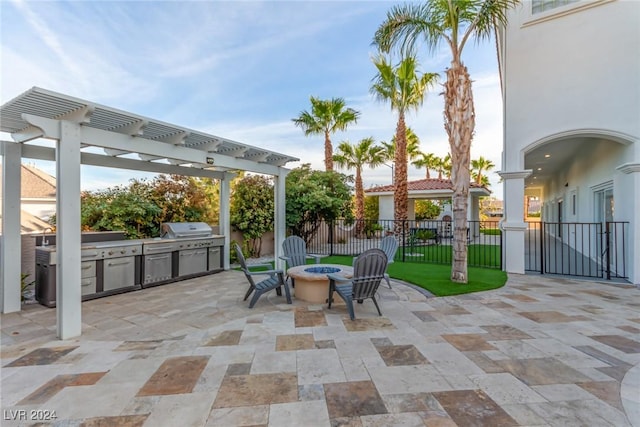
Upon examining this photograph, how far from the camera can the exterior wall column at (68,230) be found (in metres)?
3.93

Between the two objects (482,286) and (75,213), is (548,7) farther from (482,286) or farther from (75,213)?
(75,213)

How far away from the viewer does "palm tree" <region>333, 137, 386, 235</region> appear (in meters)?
18.3

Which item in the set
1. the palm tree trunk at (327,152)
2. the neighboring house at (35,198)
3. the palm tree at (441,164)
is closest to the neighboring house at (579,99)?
the palm tree trunk at (327,152)

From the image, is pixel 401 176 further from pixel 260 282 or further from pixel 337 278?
pixel 260 282

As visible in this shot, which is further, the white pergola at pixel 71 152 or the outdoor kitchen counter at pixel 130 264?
the outdoor kitchen counter at pixel 130 264

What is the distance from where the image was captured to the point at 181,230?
305 inches

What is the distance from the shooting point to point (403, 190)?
14680 millimetres

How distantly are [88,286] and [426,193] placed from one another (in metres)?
16.4

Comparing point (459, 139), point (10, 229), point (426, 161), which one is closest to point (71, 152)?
point (10, 229)

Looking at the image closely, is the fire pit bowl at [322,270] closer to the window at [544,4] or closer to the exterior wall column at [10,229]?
the exterior wall column at [10,229]

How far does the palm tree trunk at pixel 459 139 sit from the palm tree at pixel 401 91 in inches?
271

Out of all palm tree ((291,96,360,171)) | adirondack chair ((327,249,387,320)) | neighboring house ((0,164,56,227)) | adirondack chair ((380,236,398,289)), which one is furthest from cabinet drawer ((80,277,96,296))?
palm tree ((291,96,360,171))

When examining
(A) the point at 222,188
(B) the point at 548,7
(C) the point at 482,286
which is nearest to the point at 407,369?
(C) the point at 482,286

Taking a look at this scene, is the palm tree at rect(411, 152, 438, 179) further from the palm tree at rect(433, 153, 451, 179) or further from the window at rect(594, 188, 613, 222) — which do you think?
the window at rect(594, 188, 613, 222)
